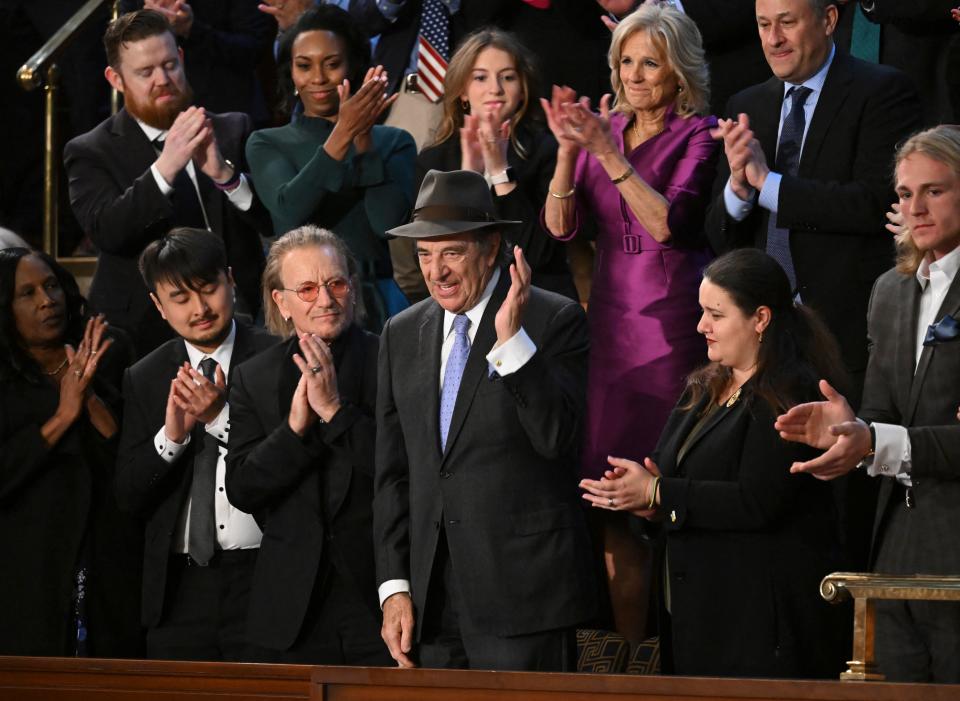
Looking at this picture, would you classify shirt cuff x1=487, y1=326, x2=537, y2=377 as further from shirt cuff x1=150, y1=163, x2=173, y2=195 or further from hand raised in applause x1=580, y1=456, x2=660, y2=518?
shirt cuff x1=150, y1=163, x2=173, y2=195

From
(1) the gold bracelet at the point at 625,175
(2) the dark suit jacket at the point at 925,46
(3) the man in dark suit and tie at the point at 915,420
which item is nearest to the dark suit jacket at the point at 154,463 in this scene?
(1) the gold bracelet at the point at 625,175

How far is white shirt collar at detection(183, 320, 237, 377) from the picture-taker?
16.6ft

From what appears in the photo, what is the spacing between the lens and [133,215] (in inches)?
218

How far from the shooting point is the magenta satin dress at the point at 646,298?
4.86m

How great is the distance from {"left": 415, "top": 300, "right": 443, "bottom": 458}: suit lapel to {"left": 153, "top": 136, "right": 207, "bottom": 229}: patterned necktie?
66.8 inches

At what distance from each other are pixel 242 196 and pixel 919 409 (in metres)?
2.57

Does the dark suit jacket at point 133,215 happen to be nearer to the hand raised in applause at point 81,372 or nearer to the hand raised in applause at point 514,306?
the hand raised in applause at point 81,372

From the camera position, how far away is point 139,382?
5.11m

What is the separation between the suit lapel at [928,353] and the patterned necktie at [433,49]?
254 cm

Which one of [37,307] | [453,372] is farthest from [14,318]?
[453,372]

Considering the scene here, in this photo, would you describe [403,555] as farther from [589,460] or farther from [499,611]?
[589,460]

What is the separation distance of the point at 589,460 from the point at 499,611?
1.05 metres

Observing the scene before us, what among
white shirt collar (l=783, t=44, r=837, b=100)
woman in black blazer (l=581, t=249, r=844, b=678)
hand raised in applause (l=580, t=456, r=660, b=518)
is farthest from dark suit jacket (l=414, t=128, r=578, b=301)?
hand raised in applause (l=580, t=456, r=660, b=518)

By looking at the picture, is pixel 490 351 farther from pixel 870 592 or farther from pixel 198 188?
pixel 198 188
